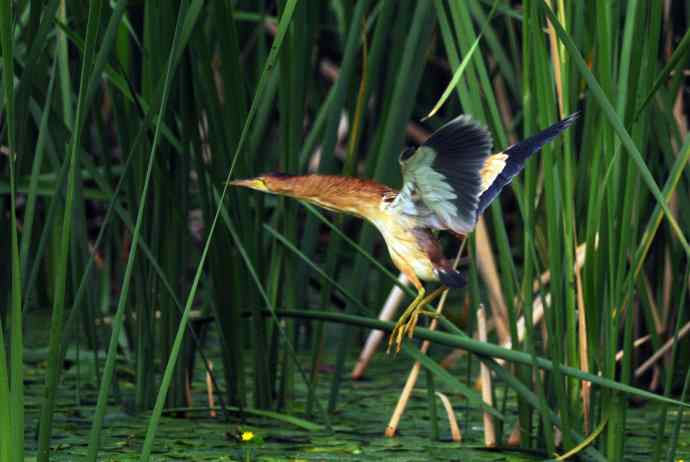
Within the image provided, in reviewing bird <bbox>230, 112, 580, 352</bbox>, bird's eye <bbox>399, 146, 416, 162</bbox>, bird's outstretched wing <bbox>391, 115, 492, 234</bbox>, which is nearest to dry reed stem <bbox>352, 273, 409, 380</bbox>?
bird <bbox>230, 112, 580, 352</bbox>

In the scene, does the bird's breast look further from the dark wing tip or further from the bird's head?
the bird's head

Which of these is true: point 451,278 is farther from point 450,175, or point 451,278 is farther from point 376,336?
point 376,336

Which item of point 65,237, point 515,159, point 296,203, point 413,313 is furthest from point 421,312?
point 296,203

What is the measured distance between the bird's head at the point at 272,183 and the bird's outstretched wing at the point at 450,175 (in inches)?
5.6

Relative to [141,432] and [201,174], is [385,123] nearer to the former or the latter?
[201,174]

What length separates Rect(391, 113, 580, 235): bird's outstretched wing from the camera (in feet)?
4.61

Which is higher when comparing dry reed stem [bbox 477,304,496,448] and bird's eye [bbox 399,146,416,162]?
bird's eye [bbox 399,146,416,162]

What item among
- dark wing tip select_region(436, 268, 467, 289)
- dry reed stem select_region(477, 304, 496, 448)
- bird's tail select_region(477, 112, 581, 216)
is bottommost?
dry reed stem select_region(477, 304, 496, 448)

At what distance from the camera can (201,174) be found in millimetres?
2049

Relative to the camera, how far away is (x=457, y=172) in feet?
4.73

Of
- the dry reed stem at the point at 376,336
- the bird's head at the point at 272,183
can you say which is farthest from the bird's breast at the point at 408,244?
the dry reed stem at the point at 376,336

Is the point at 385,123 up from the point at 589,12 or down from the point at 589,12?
down

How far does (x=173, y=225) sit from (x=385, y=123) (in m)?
0.44

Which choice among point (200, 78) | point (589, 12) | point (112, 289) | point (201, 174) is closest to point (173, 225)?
point (201, 174)
